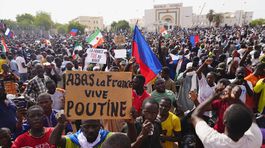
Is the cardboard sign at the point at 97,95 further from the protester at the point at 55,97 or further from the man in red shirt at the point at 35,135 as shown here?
the protester at the point at 55,97

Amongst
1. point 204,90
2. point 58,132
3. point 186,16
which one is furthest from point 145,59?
point 186,16

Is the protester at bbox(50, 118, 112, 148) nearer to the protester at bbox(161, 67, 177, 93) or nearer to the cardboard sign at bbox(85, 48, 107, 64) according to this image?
the protester at bbox(161, 67, 177, 93)

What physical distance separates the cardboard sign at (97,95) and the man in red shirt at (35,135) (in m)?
0.37

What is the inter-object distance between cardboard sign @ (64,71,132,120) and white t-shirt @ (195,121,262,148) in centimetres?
110

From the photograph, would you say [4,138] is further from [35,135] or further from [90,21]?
[90,21]

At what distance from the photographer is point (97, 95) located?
3592mm

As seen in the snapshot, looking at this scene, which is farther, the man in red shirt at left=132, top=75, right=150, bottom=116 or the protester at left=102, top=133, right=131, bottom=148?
the man in red shirt at left=132, top=75, right=150, bottom=116

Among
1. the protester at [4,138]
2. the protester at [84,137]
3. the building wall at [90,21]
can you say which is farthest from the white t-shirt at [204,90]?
the building wall at [90,21]

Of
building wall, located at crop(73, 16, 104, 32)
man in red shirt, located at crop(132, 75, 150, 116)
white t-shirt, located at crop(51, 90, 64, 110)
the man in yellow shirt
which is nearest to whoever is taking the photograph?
the man in yellow shirt

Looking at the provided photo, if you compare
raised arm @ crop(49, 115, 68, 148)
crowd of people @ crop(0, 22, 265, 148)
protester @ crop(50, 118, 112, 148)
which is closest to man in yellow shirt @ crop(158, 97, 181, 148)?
crowd of people @ crop(0, 22, 265, 148)

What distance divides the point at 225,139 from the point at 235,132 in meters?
0.09

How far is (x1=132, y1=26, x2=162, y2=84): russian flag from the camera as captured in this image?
6.75 metres

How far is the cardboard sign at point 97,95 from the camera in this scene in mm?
3461

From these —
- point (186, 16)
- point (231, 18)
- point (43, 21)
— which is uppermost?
point (186, 16)
